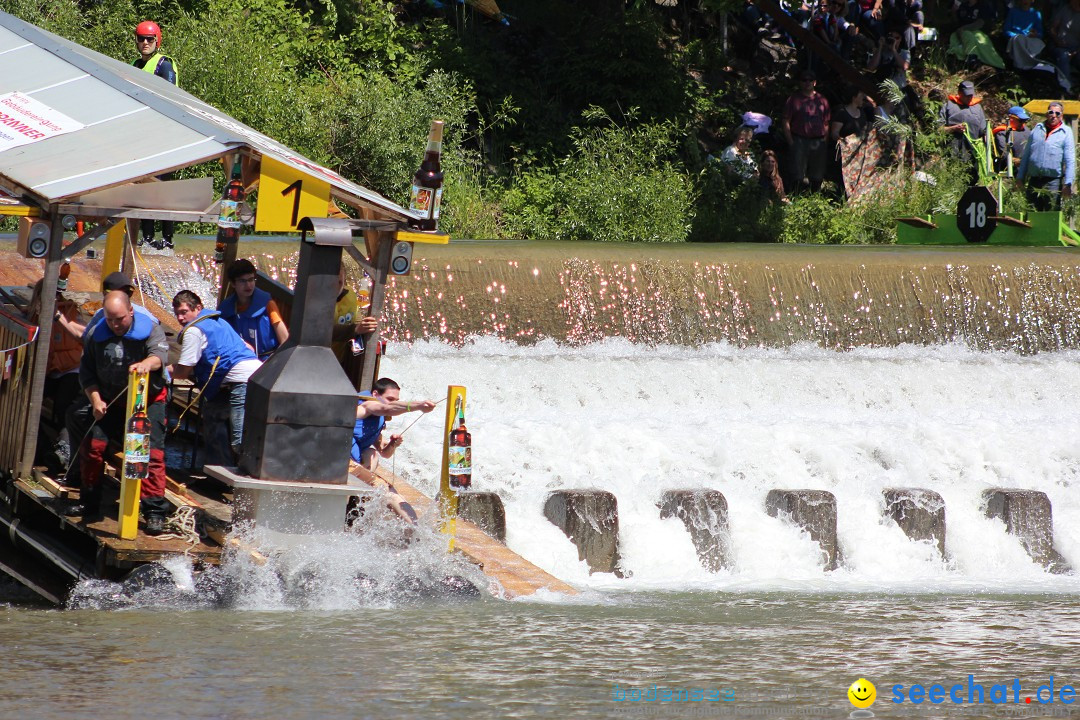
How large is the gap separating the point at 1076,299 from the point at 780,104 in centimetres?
1092

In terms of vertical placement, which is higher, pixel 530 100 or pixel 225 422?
pixel 530 100

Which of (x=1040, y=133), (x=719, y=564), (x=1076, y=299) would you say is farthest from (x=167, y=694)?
(x=1040, y=133)

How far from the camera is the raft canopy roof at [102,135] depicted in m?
8.96

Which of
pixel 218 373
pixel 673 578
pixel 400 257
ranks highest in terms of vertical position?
pixel 400 257

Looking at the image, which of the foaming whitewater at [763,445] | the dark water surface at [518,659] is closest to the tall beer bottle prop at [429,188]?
the dark water surface at [518,659]

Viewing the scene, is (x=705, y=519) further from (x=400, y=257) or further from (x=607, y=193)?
(x=607, y=193)

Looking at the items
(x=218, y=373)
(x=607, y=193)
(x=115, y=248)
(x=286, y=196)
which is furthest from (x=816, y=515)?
(x=607, y=193)

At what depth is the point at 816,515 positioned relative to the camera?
11938 mm

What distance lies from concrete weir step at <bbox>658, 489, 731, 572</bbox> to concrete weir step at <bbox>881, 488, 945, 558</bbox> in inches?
58.6

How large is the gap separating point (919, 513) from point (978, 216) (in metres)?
9.54

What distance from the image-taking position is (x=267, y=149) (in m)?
9.35

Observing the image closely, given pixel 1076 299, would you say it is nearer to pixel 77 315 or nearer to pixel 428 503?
pixel 428 503

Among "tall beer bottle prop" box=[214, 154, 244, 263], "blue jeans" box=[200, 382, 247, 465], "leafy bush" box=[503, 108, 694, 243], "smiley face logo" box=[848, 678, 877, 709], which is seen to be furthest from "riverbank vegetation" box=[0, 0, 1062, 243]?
"smiley face logo" box=[848, 678, 877, 709]

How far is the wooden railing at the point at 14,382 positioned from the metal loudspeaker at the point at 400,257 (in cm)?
224
